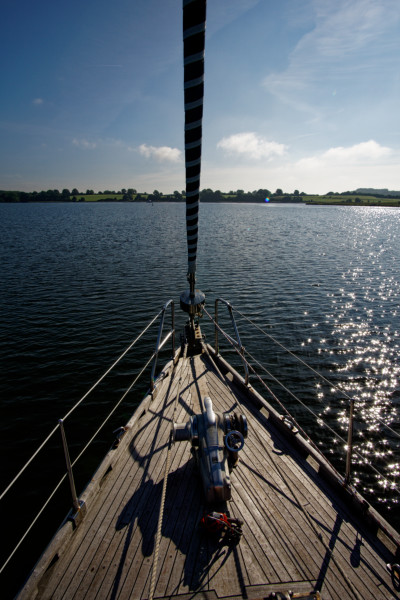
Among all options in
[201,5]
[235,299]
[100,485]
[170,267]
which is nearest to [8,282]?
[170,267]

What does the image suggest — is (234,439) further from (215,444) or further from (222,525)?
(222,525)

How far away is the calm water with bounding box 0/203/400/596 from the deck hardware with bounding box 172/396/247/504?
2.11 metres

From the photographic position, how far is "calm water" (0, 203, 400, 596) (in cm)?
927

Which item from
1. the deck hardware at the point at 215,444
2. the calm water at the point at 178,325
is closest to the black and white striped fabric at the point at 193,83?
the deck hardware at the point at 215,444

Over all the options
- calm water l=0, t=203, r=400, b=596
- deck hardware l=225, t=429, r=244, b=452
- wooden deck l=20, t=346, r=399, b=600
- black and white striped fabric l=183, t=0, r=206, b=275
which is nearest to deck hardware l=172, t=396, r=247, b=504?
deck hardware l=225, t=429, r=244, b=452

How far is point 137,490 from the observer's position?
477 centimetres

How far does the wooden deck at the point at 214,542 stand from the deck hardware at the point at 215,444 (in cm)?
51

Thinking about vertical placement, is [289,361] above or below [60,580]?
below

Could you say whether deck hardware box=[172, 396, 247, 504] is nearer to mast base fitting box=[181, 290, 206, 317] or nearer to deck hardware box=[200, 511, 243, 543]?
deck hardware box=[200, 511, 243, 543]

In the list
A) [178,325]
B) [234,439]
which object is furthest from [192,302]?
[178,325]

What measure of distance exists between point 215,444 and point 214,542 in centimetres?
120

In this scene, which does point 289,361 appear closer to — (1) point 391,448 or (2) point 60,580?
(1) point 391,448

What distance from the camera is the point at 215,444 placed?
4.30 m

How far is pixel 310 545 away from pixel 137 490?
8.71ft
